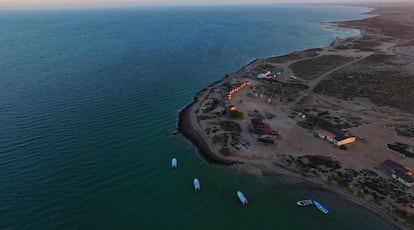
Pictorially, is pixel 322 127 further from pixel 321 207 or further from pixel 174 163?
pixel 174 163

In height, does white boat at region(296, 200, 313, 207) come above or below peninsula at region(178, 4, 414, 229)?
below

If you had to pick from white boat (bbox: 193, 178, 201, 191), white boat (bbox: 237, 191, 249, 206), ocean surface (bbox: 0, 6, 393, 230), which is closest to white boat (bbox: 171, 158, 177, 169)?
ocean surface (bbox: 0, 6, 393, 230)

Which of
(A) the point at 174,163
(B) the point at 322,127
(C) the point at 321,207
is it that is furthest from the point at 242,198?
(B) the point at 322,127

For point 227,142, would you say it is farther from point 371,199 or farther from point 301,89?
point 301,89

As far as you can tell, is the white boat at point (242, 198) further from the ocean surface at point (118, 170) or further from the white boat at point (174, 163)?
the white boat at point (174, 163)

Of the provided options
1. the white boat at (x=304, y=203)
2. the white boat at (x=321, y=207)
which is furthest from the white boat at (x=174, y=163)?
the white boat at (x=321, y=207)

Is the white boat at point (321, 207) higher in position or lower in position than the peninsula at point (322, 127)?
lower

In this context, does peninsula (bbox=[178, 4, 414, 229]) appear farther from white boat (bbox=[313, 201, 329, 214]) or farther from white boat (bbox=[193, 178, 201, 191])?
white boat (bbox=[193, 178, 201, 191])

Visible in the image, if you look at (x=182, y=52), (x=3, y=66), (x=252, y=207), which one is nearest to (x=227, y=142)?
(x=252, y=207)
